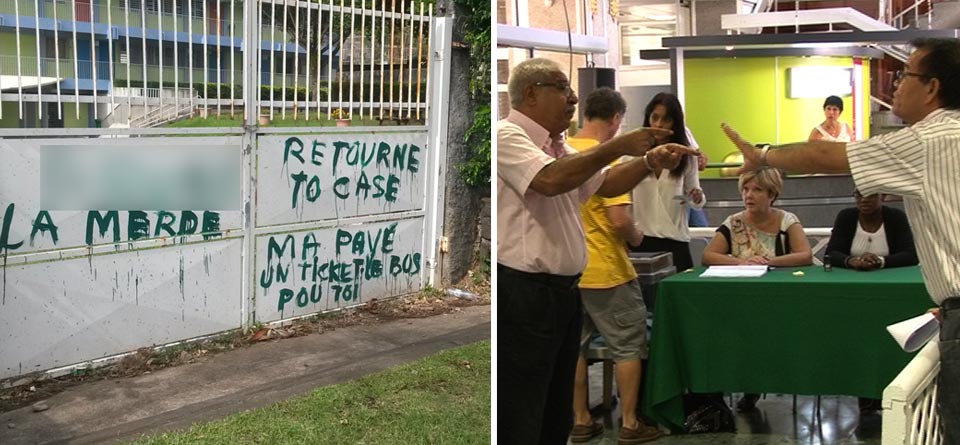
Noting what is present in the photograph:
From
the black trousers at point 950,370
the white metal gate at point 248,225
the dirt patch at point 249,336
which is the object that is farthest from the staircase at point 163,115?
the black trousers at point 950,370

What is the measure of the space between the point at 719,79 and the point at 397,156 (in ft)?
3.44

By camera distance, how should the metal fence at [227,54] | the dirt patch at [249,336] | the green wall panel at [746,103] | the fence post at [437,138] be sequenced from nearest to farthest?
the green wall panel at [746,103] → the metal fence at [227,54] → the dirt patch at [249,336] → the fence post at [437,138]

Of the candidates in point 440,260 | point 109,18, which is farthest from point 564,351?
point 109,18

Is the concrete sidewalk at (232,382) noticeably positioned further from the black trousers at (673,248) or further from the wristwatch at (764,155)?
the wristwatch at (764,155)

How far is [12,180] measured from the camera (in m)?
1.91

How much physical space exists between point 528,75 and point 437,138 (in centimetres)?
102

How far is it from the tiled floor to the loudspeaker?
1.47ft

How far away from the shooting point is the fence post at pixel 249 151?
7.05 feet

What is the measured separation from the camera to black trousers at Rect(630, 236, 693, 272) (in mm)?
1562

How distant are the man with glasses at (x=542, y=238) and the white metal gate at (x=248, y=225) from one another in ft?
2.95

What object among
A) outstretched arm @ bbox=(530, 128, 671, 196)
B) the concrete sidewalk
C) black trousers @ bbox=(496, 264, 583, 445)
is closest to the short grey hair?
outstretched arm @ bbox=(530, 128, 671, 196)

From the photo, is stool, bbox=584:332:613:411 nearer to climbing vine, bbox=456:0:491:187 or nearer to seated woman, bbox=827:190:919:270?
seated woman, bbox=827:190:919:270

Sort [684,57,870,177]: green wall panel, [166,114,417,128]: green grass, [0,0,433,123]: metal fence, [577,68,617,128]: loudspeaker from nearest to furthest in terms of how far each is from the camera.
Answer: [577,68,617,128]: loudspeaker, [684,57,870,177]: green wall panel, [0,0,433,123]: metal fence, [166,114,417,128]: green grass

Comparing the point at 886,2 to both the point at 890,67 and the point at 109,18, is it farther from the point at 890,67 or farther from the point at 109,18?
the point at 109,18
